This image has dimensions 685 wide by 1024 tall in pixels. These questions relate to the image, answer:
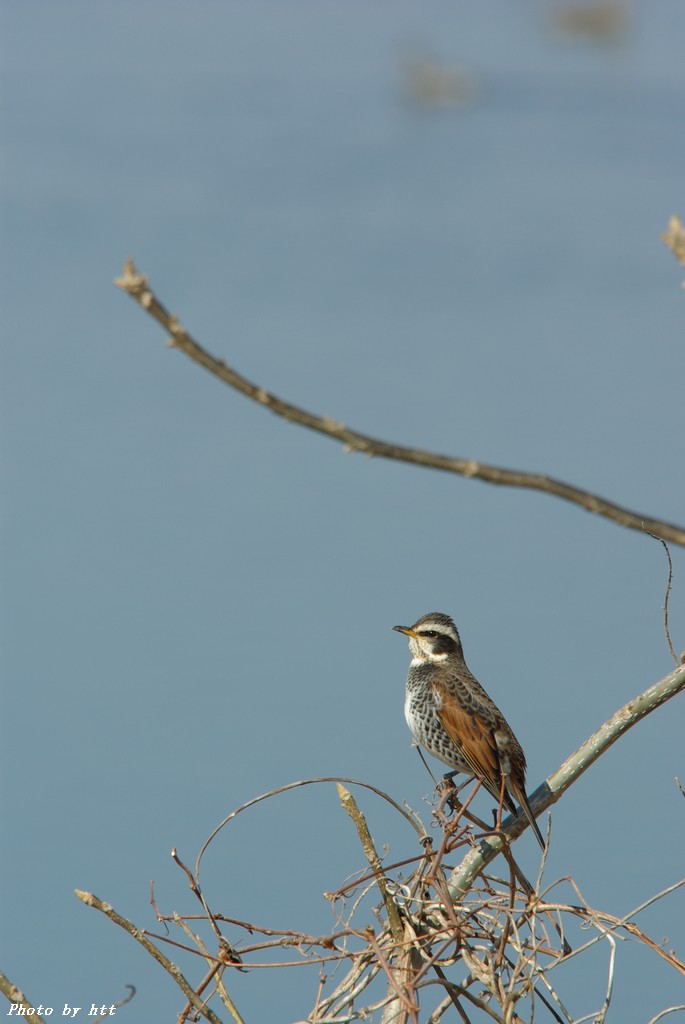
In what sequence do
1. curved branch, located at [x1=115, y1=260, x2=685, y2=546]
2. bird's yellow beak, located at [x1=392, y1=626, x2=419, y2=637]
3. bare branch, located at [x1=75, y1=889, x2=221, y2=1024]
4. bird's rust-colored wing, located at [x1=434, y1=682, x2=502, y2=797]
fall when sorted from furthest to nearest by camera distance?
bird's yellow beak, located at [x1=392, y1=626, x2=419, y2=637] → bird's rust-colored wing, located at [x1=434, y1=682, x2=502, y2=797] → bare branch, located at [x1=75, y1=889, x2=221, y2=1024] → curved branch, located at [x1=115, y1=260, x2=685, y2=546]

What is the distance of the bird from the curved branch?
1849 millimetres

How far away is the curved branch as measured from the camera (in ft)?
3.93

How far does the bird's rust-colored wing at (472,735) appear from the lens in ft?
10.8

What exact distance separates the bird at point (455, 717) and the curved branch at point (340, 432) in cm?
185

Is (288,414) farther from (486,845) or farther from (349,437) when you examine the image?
(486,845)

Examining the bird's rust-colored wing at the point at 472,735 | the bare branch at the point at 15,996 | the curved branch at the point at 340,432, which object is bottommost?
the bare branch at the point at 15,996

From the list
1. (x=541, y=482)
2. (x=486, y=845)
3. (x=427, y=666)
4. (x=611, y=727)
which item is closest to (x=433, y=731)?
(x=427, y=666)

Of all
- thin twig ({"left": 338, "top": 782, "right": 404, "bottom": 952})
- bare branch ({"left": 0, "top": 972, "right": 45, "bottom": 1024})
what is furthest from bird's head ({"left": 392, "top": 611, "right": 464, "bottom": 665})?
bare branch ({"left": 0, "top": 972, "right": 45, "bottom": 1024})

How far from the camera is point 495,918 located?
2311 millimetres

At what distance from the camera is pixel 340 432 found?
1.24 meters

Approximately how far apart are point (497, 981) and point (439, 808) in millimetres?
313

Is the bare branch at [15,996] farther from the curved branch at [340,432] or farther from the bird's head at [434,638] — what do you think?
the bird's head at [434,638]

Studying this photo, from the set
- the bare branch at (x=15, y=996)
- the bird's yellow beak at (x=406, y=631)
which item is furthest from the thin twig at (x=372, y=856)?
the bird's yellow beak at (x=406, y=631)

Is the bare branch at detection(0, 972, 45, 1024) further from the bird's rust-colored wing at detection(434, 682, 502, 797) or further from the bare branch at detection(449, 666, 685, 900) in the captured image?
the bird's rust-colored wing at detection(434, 682, 502, 797)
